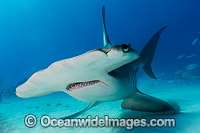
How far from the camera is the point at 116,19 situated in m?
54.6

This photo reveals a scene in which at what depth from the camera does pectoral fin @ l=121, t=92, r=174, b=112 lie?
275 centimetres

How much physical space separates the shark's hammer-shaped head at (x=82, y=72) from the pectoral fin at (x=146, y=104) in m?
1.29

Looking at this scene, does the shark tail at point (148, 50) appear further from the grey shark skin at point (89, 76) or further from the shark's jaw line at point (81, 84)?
the shark's jaw line at point (81, 84)

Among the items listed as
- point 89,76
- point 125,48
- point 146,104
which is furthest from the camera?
point 146,104

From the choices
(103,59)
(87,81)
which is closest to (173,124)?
(87,81)

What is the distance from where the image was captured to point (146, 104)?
2.85m

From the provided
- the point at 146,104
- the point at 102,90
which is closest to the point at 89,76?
the point at 102,90

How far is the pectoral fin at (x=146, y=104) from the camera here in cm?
275

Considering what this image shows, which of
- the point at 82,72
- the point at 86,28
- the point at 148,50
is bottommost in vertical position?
the point at 82,72

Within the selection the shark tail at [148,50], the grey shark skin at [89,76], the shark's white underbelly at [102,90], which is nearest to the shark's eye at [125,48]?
the grey shark skin at [89,76]

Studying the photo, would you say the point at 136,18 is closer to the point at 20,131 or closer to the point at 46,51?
the point at 46,51

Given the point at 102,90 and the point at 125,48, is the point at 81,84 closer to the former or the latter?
the point at 102,90

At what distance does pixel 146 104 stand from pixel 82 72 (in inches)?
74.6

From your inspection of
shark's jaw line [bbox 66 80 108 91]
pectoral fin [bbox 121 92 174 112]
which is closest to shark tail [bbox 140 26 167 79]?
pectoral fin [bbox 121 92 174 112]
